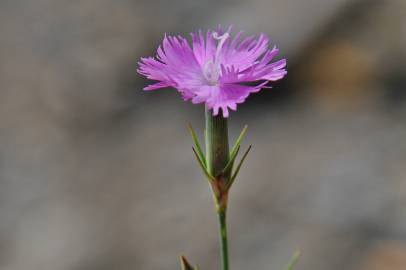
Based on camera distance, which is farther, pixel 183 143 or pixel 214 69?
pixel 183 143

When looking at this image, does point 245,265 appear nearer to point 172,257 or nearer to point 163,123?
point 172,257

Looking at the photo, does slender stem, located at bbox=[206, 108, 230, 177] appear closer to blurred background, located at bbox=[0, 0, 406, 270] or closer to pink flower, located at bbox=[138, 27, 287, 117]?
pink flower, located at bbox=[138, 27, 287, 117]

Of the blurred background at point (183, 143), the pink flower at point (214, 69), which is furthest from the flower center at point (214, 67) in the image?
the blurred background at point (183, 143)

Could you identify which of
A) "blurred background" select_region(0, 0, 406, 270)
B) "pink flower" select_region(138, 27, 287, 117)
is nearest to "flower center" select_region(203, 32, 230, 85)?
"pink flower" select_region(138, 27, 287, 117)

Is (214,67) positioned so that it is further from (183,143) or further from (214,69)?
(183,143)

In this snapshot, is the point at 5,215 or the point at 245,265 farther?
the point at 5,215

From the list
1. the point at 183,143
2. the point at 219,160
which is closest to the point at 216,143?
the point at 219,160

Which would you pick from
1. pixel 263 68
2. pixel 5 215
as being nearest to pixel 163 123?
pixel 5 215
